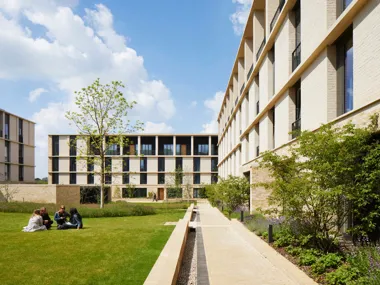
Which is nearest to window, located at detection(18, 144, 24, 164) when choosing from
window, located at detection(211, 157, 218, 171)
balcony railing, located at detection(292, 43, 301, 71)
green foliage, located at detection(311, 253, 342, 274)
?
window, located at detection(211, 157, 218, 171)

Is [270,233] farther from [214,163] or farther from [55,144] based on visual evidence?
[55,144]

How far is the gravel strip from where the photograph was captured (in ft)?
25.5

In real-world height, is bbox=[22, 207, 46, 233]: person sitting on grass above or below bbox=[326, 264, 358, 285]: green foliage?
below

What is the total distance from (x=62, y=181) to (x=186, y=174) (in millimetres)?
24108

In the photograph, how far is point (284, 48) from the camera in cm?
1728

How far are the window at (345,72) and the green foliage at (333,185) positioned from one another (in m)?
2.89

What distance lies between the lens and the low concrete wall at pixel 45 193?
31406mm

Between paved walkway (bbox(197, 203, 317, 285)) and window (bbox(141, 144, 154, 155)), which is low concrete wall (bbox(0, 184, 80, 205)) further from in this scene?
window (bbox(141, 144, 154, 155))

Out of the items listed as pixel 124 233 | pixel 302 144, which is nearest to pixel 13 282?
pixel 124 233

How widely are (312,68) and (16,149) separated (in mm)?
54930

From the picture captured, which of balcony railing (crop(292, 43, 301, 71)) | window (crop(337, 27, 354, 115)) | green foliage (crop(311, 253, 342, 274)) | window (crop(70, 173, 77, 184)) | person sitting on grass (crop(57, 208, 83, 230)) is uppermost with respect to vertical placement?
balcony railing (crop(292, 43, 301, 71))

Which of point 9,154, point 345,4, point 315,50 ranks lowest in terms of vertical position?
point 9,154

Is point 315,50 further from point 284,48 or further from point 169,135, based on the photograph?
point 169,135

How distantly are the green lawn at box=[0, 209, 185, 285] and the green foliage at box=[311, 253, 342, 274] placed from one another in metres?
3.84
